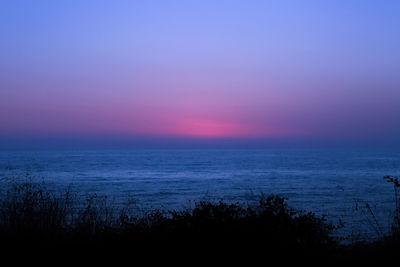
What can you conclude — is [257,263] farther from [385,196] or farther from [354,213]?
[385,196]

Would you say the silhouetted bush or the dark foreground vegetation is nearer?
the dark foreground vegetation

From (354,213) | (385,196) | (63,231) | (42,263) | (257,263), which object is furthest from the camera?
(385,196)

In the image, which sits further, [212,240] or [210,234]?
[210,234]

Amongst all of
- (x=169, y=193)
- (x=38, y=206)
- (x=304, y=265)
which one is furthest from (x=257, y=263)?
(x=169, y=193)

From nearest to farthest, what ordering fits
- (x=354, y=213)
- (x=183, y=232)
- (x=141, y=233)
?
(x=183, y=232) < (x=141, y=233) < (x=354, y=213)

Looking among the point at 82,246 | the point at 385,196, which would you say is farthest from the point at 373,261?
the point at 385,196

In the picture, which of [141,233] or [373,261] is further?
[141,233]

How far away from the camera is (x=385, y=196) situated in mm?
28656

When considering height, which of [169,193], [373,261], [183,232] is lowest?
[169,193]

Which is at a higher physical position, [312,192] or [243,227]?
[243,227]

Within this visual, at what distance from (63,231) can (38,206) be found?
189 centimetres

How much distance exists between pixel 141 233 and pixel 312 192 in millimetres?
29420

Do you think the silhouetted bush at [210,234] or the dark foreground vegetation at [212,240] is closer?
the dark foreground vegetation at [212,240]

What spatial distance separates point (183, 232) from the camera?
615 cm
